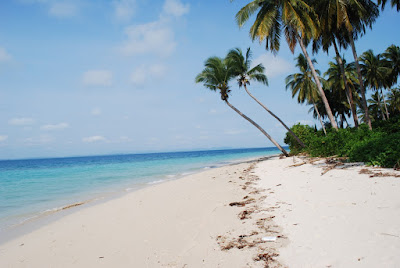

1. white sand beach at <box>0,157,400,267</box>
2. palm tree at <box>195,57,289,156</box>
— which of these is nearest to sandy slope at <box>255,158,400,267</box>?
white sand beach at <box>0,157,400,267</box>

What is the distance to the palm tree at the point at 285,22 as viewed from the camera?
46.8ft

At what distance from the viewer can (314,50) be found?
1881cm

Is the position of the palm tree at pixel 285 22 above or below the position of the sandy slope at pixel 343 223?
above

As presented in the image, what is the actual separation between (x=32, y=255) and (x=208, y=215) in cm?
330

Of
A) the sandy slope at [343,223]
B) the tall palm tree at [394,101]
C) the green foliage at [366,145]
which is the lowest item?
the sandy slope at [343,223]

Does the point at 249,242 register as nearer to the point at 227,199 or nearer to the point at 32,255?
the point at 227,199

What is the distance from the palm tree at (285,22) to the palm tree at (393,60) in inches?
839

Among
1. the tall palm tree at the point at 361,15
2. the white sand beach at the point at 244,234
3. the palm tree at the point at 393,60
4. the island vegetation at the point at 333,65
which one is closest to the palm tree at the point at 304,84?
the island vegetation at the point at 333,65

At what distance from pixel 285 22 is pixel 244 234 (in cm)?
1463

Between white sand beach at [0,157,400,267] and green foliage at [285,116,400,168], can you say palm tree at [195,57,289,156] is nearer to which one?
green foliage at [285,116,400,168]

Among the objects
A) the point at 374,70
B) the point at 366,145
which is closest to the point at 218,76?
the point at 366,145

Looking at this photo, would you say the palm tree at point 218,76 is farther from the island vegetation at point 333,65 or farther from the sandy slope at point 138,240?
the sandy slope at point 138,240

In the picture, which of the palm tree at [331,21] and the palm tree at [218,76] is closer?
the palm tree at [331,21]

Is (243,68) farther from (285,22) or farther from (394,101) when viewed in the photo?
(394,101)
